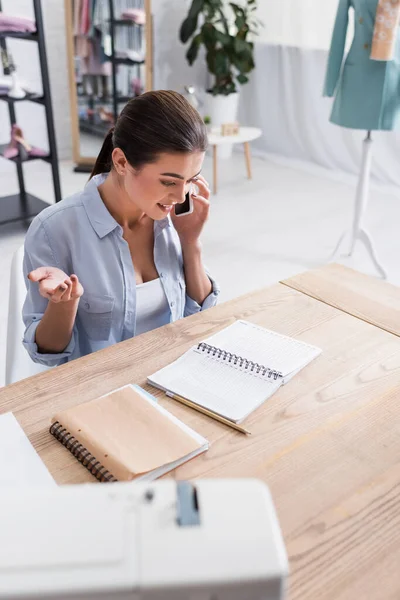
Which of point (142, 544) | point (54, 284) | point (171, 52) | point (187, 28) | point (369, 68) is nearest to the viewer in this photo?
point (142, 544)

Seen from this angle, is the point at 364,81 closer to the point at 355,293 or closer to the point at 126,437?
the point at 355,293

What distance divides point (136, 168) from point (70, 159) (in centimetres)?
404

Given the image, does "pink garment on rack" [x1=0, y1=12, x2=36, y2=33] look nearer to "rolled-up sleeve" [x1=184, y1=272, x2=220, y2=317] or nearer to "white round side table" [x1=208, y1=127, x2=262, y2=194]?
"white round side table" [x1=208, y1=127, x2=262, y2=194]

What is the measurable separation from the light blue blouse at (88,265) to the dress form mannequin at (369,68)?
5.46 feet

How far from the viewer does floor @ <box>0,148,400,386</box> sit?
339 cm

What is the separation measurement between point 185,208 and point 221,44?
3.41 metres

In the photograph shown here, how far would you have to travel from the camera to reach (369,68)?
111 inches

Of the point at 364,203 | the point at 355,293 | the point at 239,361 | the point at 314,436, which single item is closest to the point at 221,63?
the point at 364,203

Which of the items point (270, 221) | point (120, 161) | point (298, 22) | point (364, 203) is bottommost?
point (270, 221)

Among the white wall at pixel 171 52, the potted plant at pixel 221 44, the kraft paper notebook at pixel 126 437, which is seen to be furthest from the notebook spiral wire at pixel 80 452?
the white wall at pixel 171 52

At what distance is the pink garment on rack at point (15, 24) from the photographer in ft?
10.8

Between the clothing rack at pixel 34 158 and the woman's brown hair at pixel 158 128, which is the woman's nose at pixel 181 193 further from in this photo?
the clothing rack at pixel 34 158

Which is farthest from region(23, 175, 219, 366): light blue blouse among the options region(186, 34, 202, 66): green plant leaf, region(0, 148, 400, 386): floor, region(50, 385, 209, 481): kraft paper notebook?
Result: region(186, 34, 202, 66): green plant leaf

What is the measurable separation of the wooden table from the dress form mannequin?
169cm
